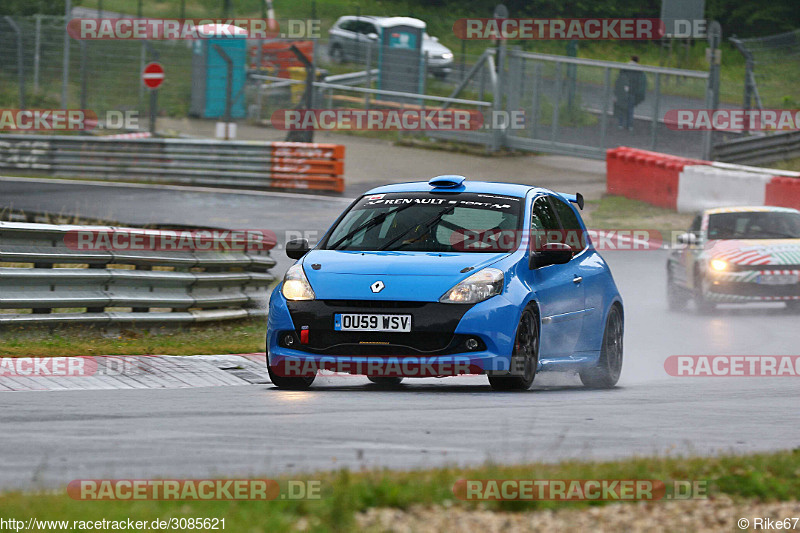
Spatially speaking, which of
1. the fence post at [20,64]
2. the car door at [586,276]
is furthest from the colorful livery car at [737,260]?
the fence post at [20,64]

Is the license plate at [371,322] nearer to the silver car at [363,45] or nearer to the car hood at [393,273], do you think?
the car hood at [393,273]

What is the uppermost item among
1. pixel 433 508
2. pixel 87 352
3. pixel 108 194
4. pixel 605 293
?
pixel 433 508

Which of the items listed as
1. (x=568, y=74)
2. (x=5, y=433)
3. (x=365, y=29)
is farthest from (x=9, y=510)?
(x=365, y=29)

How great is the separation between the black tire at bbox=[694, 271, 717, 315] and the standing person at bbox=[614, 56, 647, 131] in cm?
1201

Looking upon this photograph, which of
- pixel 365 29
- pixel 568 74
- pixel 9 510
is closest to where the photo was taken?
pixel 9 510

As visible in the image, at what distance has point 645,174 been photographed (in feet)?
83.6

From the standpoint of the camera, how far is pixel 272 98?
36.5 meters

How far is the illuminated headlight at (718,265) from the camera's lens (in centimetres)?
1577

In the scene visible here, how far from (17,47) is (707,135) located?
18685 mm

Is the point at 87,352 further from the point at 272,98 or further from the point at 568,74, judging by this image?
the point at 272,98

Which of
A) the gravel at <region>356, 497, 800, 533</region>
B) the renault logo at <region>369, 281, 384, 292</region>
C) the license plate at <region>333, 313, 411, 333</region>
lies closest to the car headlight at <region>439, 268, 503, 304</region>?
the license plate at <region>333, 313, 411, 333</region>
